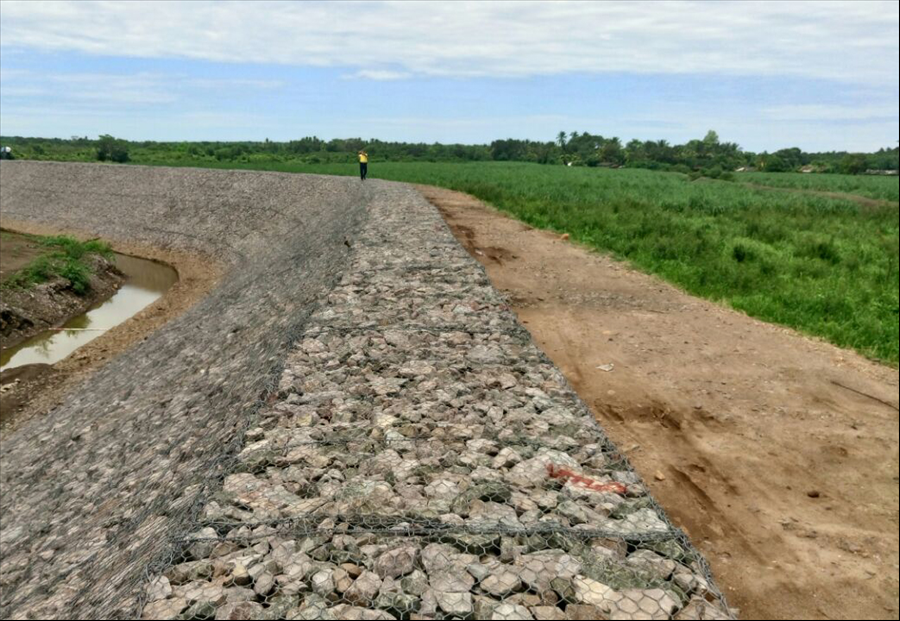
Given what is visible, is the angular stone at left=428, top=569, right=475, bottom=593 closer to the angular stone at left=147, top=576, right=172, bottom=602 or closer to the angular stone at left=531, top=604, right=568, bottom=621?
the angular stone at left=531, top=604, right=568, bottom=621

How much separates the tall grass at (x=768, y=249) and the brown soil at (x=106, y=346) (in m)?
13.6

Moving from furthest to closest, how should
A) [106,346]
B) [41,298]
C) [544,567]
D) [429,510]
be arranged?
[41,298] < [106,346] < [429,510] < [544,567]

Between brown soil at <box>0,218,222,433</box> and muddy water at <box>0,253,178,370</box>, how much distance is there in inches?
33.3

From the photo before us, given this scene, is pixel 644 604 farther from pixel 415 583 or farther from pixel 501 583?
pixel 415 583

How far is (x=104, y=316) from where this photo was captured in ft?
77.5

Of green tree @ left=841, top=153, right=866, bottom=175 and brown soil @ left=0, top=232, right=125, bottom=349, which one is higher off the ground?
green tree @ left=841, top=153, right=866, bottom=175

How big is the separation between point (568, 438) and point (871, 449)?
4.58m

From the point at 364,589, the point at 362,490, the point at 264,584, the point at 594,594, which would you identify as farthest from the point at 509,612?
the point at 362,490

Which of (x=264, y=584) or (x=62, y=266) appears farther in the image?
(x=62, y=266)

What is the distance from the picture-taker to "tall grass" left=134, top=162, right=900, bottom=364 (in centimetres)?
1277

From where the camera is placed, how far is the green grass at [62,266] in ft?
75.3

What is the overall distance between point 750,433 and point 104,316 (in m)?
23.0

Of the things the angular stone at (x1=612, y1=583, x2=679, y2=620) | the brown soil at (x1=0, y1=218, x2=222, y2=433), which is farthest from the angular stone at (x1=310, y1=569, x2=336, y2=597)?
the brown soil at (x1=0, y1=218, x2=222, y2=433)

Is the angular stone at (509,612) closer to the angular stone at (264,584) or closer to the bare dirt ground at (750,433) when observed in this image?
the angular stone at (264,584)
